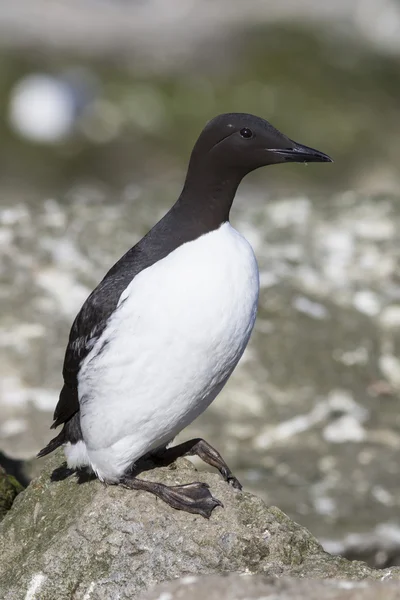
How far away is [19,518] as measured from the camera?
219 inches

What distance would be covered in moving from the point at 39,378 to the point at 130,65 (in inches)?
715

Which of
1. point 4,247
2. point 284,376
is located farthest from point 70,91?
point 284,376

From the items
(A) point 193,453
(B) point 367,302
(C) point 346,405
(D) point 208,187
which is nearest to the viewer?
(D) point 208,187

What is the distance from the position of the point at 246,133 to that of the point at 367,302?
5.61 metres

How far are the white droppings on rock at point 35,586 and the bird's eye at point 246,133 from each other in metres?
2.44

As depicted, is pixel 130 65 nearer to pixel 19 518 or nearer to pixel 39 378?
pixel 39 378

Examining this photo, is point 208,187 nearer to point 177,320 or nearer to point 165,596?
point 177,320

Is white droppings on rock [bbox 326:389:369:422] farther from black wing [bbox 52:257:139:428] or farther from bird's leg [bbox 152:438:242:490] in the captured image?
black wing [bbox 52:257:139:428]

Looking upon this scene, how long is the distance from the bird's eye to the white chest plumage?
0.46 metres

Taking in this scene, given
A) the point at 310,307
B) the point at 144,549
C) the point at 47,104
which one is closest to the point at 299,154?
the point at 144,549

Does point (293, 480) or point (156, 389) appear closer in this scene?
point (156, 389)

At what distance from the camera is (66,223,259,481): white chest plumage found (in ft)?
16.3

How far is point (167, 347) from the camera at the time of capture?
16.5 ft

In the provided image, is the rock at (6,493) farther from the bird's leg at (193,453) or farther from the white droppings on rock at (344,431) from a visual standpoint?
the white droppings on rock at (344,431)
